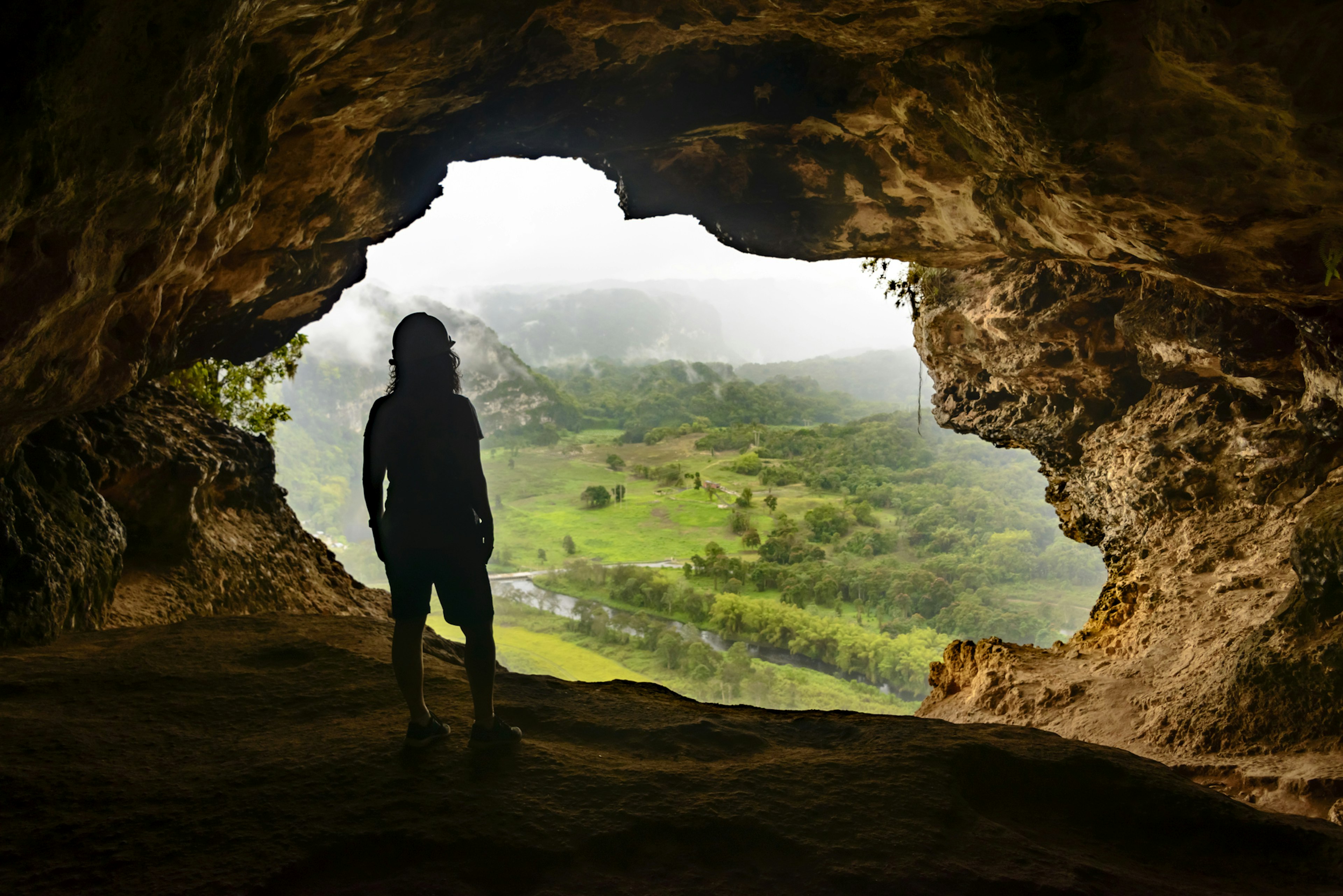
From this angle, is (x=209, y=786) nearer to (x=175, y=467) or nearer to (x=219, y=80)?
(x=219, y=80)

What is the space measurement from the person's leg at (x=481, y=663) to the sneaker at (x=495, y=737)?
0.08 m

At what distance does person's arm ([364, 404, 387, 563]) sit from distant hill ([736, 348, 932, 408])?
9091cm

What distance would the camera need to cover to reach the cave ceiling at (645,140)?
12.9 ft

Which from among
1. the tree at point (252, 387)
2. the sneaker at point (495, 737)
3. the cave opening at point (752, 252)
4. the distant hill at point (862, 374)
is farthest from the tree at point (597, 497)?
the sneaker at point (495, 737)

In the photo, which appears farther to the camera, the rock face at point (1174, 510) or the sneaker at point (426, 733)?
the rock face at point (1174, 510)

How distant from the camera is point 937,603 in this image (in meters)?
48.5

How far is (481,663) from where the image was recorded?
360 cm

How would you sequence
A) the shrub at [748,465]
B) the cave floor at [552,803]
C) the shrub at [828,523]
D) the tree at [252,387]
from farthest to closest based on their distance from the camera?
the shrub at [748,465]
the shrub at [828,523]
the tree at [252,387]
the cave floor at [552,803]

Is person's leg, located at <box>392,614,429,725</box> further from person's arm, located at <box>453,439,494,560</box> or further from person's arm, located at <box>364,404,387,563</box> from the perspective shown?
person's arm, located at <box>453,439,494,560</box>

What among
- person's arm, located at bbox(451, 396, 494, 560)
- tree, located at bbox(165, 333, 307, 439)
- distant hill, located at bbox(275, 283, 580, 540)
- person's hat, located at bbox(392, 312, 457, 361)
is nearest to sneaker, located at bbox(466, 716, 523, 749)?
person's arm, located at bbox(451, 396, 494, 560)

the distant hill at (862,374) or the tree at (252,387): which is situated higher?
the distant hill at (862,374)

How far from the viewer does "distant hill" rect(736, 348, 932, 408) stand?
101000 mm

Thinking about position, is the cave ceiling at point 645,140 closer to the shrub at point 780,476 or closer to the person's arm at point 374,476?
the person's arm at point 374,476

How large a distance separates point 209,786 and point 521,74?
23.1 ft
